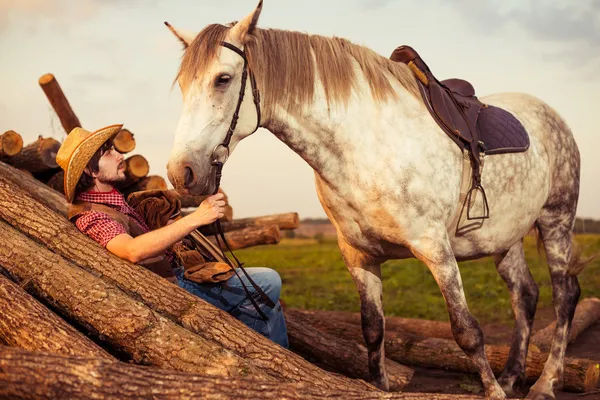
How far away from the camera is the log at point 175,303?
4004mm

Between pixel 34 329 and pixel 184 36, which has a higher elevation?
pixel 184 36

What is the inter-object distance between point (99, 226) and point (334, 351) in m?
2.58

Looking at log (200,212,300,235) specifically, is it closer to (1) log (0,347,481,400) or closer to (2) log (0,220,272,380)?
(2) log (0,220,272,380)

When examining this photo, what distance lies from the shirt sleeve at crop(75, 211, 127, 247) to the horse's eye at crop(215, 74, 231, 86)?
1379mm

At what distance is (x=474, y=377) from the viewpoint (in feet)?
20.6

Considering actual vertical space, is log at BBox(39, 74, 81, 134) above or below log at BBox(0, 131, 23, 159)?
above

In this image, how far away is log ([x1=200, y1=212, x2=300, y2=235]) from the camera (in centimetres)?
834

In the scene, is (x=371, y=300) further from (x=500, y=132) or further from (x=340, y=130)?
(x=500, y=132)

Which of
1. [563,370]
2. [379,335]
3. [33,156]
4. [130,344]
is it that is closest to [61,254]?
[130,344]

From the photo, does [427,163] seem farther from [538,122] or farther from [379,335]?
[538,122]

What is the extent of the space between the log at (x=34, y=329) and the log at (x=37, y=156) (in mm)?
4100

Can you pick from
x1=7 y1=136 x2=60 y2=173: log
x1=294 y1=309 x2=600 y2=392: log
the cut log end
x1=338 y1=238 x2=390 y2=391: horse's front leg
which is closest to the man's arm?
x1=338 y1=238 x2=390 y2=391: horse's front leg

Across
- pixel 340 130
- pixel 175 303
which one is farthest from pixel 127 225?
pixel 340 130

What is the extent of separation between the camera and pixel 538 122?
582 centimetres
